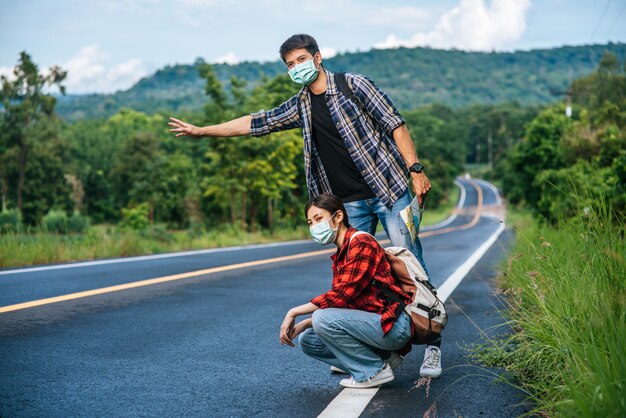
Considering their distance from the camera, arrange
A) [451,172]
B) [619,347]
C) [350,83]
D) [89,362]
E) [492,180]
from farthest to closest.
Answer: [492,180] < [451,172] < [350,83] < [89,362] < [619,347]

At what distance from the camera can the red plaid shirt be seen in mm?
3947

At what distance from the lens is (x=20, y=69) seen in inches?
2660

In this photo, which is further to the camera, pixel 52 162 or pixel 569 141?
pixel 52 162

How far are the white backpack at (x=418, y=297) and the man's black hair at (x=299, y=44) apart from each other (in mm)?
1421

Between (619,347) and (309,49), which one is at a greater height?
(309,49)

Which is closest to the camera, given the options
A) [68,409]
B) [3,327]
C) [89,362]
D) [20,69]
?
[68,409]

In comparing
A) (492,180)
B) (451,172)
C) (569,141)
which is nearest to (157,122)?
(451,172)

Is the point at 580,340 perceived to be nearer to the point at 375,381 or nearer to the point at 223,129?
the point at 375,381

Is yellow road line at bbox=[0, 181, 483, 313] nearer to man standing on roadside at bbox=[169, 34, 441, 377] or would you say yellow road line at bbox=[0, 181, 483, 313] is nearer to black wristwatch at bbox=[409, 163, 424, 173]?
man standing on roadside at bbox=[169, 34, 441, 377]

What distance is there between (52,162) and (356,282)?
229ft

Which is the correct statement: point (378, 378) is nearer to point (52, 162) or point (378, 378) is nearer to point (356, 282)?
point (356, 282)

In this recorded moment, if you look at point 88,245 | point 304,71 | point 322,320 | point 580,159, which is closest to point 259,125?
point 304,71

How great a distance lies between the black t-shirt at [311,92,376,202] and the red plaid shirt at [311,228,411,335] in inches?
30.0

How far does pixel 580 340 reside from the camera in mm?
3930
